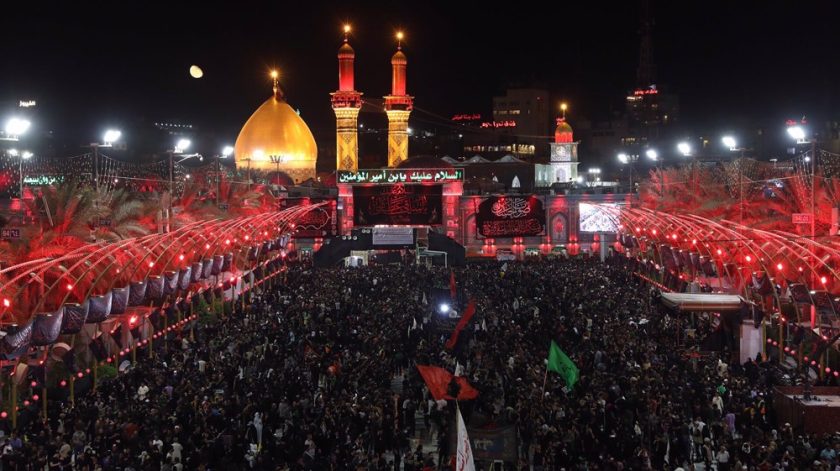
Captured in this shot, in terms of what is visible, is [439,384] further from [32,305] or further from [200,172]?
[200,172]

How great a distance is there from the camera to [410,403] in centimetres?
1536

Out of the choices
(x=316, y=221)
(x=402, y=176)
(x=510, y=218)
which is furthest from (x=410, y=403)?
(x=402, y=176)

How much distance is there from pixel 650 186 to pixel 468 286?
49.5 feet

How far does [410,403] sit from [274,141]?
43.2 m

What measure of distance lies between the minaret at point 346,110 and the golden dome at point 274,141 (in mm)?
3718

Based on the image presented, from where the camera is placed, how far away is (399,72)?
181ft

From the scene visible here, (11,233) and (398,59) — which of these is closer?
(11,233)

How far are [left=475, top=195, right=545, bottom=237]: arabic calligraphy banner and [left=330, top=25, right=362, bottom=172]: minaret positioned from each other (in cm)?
1088

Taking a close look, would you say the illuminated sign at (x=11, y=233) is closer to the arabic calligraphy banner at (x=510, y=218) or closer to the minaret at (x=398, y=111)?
the arabic calligraphy banner at (x=510, y=218)

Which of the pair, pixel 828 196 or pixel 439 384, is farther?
→ pixel 828 196

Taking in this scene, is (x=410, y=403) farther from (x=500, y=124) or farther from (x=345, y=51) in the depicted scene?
(x=500, y=124)

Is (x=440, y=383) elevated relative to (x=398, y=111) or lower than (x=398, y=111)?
lower

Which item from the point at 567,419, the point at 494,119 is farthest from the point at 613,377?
the point at 494,119

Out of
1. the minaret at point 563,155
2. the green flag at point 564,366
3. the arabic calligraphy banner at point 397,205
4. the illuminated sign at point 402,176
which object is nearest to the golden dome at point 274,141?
the illuminated sign at point 402,176
